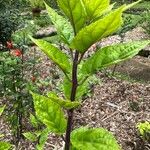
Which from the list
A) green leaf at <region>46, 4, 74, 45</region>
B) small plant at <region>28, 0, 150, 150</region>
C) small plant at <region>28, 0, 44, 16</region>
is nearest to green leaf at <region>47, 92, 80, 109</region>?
small plant at <region>28, 0, 150, 150</region>

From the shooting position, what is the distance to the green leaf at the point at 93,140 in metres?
1.81

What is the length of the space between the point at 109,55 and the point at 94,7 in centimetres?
23

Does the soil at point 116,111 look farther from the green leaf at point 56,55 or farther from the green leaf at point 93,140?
the green leaf at point 56,55

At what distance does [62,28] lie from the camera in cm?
188

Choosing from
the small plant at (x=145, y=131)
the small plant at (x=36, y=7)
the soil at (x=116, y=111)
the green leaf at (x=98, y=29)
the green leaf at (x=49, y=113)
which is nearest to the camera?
the green leaf at (x=98, y=29)

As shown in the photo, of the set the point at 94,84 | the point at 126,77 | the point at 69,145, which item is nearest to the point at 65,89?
the point at 69,145

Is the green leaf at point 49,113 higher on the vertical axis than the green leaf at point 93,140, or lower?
higher

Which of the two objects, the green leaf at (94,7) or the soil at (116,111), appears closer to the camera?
the green leaf at (94,7)

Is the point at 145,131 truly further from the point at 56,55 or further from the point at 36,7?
the point at 36,7

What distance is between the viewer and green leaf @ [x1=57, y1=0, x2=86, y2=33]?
1645 millimetres

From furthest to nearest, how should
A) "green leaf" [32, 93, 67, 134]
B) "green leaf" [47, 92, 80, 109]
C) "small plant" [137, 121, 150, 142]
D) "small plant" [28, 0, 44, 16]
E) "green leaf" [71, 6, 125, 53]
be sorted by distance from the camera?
"small plant" [28, 0, 44, 16]
"small plant" [137, 121, 150, 142]
"green leaf" [32, 93, 67, 134]
"green leaf" [47, 92, 80, 109]
"green leaf" [71, 6, 125, 53]

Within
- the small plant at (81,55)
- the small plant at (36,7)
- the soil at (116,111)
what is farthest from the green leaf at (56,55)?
the small plant at (36,7)

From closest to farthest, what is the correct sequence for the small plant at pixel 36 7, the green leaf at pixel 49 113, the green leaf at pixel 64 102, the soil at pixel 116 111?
the green leaf at pixel 64 102 → the green leaf at pixel 49 113 → the soil at pixel 116 111 → the small plant at pixel 36 7

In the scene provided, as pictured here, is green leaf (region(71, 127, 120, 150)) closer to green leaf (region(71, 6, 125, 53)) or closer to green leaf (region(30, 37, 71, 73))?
green leaf (region(30, 37, 71, 73))
